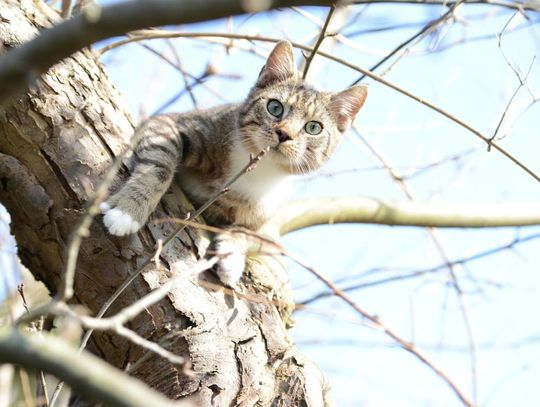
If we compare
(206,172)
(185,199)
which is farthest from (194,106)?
(185,199)

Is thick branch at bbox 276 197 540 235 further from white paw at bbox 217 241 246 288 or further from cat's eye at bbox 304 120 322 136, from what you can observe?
white paw at bbox 217 241 246 288

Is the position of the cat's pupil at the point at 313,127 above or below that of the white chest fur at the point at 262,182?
above

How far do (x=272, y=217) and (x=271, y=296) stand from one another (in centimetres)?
93

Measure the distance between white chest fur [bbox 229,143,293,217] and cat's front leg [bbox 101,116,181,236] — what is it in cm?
47

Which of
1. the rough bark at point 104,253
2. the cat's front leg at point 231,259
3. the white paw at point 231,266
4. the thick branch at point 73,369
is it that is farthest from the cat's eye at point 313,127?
the thick branch at point 73,369

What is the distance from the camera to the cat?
5.00 meters

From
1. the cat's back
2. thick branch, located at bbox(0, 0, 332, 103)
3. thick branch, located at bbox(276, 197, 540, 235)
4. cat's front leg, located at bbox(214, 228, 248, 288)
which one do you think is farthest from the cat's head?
thick branch, located at bbox(0, 0, 332, 103)

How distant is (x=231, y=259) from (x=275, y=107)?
1495 millimetres

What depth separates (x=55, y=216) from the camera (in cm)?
396

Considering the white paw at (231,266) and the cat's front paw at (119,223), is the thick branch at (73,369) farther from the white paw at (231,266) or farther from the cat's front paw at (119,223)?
the white paw at (231,266)

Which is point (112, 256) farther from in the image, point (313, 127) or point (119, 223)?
point (313, 127)

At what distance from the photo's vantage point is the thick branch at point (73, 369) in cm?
165

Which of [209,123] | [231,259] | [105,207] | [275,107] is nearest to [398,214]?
[275,107]

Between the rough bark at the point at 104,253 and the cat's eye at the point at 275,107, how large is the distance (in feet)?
4.78
